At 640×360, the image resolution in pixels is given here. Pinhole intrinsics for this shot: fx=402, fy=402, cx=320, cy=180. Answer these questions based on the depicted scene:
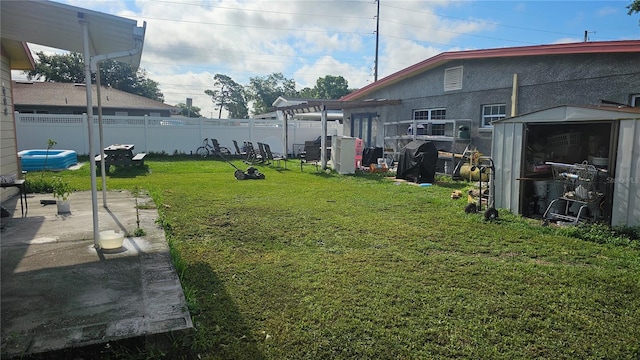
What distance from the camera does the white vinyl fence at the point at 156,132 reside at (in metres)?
15.6

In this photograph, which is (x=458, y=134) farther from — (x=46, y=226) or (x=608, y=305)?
(x=46, y=226)

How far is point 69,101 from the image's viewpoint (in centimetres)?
2169

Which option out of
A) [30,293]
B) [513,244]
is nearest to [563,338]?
[513,244]

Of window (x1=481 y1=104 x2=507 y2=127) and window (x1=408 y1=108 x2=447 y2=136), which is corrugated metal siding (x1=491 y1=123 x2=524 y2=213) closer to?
window (x1=481 y1=104 x2=507 y2=127)

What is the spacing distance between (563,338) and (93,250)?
436 centimetres

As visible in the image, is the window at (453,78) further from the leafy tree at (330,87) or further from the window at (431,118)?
the leafy tree at (330,87)

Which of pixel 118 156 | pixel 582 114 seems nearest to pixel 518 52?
pixel 582 114

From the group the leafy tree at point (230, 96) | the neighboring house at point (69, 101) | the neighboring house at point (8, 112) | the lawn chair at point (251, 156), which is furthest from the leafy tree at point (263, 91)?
the neighboring house at point (8, 112)

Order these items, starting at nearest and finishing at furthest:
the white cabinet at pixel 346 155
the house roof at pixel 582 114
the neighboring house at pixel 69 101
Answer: the house roof at pixel 582 114 → the white cabinet at pixel 346 155 → the neighboring house at pixel 69 101

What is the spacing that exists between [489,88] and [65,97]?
2169cm

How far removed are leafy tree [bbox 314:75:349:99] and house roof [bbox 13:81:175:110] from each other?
35084 millimetres

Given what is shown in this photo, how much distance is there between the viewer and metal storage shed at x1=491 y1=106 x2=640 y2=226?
5375 mm

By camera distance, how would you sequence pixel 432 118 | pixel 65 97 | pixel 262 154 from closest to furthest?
1. pixel 432 118
2. pixel 262 154
3. pixel 65 97

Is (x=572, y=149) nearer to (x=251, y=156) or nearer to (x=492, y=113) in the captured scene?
(x=492, y=113)
